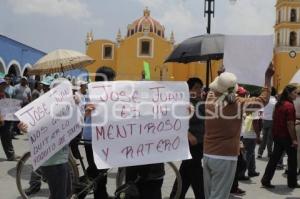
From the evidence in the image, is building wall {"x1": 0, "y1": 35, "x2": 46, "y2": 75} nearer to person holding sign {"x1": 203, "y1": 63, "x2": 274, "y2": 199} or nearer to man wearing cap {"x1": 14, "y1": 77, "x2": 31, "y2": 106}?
man wearing cap {"x1": 14, "y1": 77, "x2": 31, "y2": 106}

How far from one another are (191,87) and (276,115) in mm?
2583

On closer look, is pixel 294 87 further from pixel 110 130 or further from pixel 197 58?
pixel 110 130

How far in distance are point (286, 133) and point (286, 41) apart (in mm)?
72693

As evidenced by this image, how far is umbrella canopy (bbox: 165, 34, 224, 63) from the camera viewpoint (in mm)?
8656

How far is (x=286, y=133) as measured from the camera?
8.34 meters

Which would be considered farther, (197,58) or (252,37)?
(197,58)

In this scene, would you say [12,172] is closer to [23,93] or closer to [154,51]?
[23,93]

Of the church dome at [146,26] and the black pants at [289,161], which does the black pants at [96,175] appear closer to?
the black pants at [289,161]

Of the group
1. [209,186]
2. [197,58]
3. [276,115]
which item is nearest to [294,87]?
[276,115]

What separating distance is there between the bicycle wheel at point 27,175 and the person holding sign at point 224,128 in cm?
173

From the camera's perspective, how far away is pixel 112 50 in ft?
233

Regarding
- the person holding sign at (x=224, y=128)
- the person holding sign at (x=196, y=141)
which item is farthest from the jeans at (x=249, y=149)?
the person holding sign at (x=224, y=128)

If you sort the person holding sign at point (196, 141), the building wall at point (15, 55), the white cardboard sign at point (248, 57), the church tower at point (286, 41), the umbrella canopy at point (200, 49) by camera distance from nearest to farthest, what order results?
the white cardboard sign at point (248, 57) → the person holding sign at point (196, 141) → the umbrella canopy at point (200, 49) → the building wall at point (15, 55) → the church tower at point (286, 41)

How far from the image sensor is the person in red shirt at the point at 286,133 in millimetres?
8141
